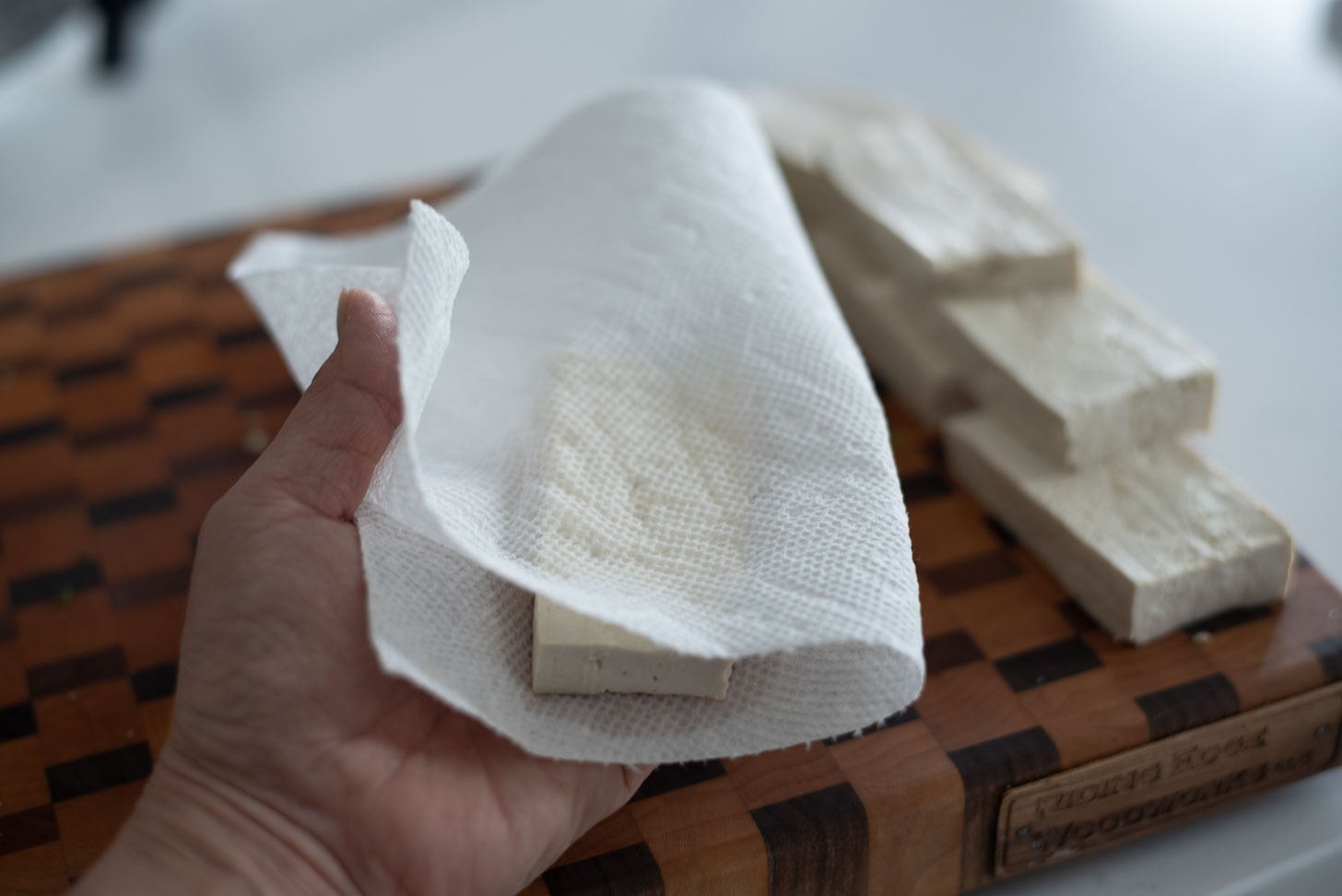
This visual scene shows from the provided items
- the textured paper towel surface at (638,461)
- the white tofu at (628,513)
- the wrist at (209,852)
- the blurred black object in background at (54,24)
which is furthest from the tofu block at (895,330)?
the blurred black object in background at (54,24)

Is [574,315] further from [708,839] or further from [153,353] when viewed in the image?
[153,353]

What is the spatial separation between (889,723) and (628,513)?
0.67ft

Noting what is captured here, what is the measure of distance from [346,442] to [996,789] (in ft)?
1.34

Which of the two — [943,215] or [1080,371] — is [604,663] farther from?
[943,215]

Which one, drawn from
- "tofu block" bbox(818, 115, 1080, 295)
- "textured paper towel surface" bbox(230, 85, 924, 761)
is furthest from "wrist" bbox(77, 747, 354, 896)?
"tofu block" bbox(818, 115, 1080, 295)

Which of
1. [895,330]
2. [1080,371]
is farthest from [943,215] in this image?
[1080,371]

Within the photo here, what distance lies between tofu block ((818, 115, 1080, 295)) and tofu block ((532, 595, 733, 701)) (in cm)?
45

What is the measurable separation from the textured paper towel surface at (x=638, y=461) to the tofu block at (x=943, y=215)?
14cm

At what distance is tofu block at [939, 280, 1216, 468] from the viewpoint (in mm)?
874

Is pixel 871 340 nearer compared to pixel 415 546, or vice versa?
pixel 415 546

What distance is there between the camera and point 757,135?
3.40 ft

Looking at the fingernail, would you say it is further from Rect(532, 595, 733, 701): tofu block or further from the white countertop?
the white countertop

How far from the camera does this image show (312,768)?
24.2 inches

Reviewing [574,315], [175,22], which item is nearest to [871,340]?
[574,315]
